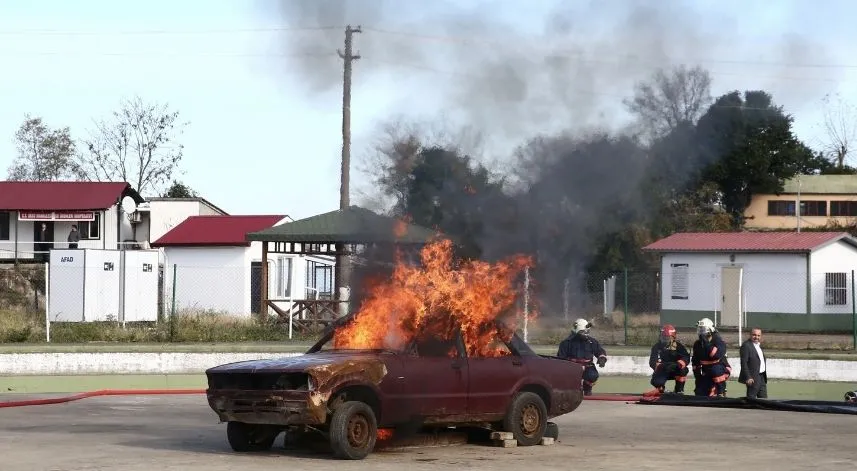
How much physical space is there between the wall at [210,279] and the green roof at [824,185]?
3670 centimetres

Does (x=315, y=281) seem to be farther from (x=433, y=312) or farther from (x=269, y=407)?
(x=269, y=407)

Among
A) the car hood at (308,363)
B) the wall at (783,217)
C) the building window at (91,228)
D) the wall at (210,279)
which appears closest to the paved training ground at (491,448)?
the car hood at (308,363)

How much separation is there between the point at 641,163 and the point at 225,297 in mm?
18051

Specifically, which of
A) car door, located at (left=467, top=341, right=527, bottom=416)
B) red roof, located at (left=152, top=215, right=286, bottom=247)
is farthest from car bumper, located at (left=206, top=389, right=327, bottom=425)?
red roof, located at (left=152, top=215, right=286, bottom=247)

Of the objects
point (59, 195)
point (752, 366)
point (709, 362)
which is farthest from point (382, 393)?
point (59, 195)

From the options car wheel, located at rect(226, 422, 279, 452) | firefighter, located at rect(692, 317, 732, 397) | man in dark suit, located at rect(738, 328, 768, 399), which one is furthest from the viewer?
man in dark suit, located at rect(738, 328, 768, 399)

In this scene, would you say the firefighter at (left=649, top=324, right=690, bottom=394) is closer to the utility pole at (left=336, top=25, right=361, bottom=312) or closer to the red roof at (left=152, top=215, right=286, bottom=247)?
the utility pole at (left=336, top=25, right=361, bottom=312)

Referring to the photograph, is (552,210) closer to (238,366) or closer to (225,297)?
(238,366)

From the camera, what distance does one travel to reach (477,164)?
1838cm

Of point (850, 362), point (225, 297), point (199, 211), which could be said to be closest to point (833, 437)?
point (850, 362)

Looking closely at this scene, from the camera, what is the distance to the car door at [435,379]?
12.2 metres

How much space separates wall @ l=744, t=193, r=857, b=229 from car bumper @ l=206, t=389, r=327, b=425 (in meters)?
52.4

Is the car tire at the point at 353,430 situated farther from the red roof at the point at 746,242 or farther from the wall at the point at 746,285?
the red roof at the point at 746,242

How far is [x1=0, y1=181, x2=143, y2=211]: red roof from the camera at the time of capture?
51.8m
